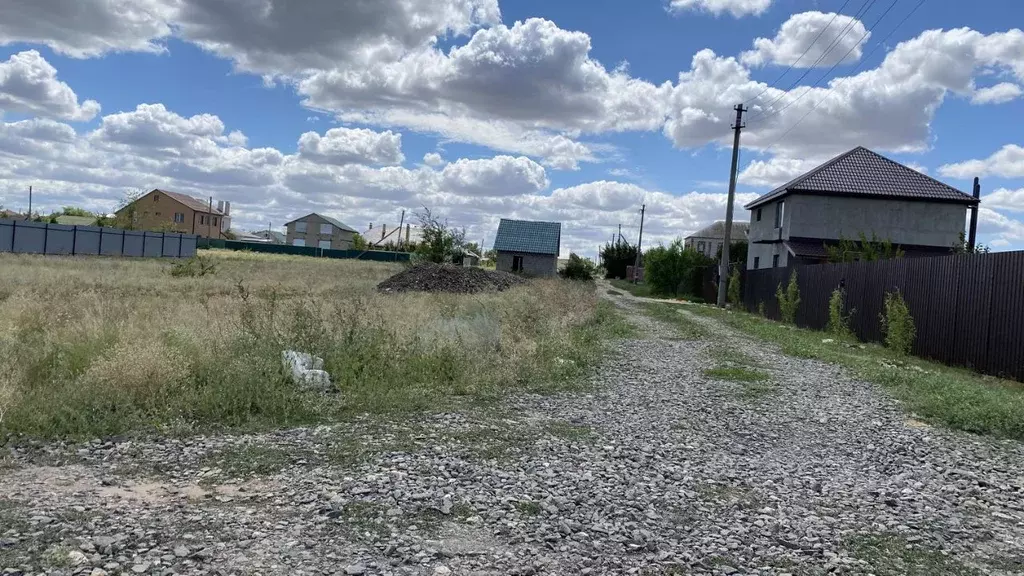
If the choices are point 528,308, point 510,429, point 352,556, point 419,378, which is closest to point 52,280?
point 528,308

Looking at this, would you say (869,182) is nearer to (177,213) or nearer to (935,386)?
(935,386)

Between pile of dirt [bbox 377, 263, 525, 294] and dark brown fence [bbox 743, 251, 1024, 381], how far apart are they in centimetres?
1471

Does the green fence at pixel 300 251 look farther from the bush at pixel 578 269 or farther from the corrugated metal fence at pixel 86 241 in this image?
the bush at pixel 578 269

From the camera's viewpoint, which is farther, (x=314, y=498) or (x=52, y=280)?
(x=52, y=280)

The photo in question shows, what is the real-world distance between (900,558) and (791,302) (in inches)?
793

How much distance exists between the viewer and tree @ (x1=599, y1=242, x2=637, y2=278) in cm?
8325

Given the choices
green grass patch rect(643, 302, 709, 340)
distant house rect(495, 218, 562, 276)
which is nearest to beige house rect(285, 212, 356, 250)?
distant house rect(495, 218, 562, 276)

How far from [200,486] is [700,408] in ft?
17.4

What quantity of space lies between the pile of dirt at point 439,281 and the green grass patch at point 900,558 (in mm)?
23708

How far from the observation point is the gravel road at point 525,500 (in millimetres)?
3754

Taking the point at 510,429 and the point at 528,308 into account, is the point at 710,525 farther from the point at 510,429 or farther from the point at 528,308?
the point at 528,308

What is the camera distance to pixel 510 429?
670 centimetres

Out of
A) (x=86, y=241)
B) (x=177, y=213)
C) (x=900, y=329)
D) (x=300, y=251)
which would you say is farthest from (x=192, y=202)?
(x=900, y=329)

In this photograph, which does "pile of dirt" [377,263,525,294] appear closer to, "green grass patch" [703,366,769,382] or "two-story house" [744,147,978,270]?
"two-story house" [744,147,978,270]
